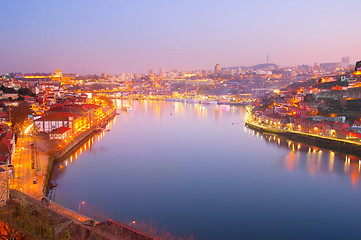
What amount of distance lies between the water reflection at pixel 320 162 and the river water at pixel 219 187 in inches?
0.5

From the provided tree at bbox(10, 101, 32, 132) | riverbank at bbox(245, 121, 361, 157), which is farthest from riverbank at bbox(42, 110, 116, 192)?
riverbank at bbox(245, 121, 361, 157)

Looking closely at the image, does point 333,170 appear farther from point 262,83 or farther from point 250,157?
point 262,83

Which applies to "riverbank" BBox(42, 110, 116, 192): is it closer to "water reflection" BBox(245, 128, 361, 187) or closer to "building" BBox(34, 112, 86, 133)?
"building" BBox(34, 112, 86, 133)

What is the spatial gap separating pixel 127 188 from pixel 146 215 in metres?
0.70

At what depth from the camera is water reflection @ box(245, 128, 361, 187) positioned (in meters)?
4.20

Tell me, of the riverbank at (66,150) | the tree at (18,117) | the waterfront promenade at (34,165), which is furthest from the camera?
the tree at (18,117)

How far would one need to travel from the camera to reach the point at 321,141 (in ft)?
19.3

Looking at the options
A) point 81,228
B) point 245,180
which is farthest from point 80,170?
point 81,228

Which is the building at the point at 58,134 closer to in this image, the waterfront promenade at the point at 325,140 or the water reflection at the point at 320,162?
the water reflection at the point at 320,162

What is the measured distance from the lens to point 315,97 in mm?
9180

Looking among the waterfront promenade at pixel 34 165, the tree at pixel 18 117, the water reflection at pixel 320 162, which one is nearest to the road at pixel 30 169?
the waterfront promenade at pixel 34 165

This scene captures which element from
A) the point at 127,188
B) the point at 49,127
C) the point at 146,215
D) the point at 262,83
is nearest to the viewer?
the point at 146,215

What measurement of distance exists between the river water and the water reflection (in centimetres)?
1

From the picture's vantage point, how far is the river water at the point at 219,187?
272cm
